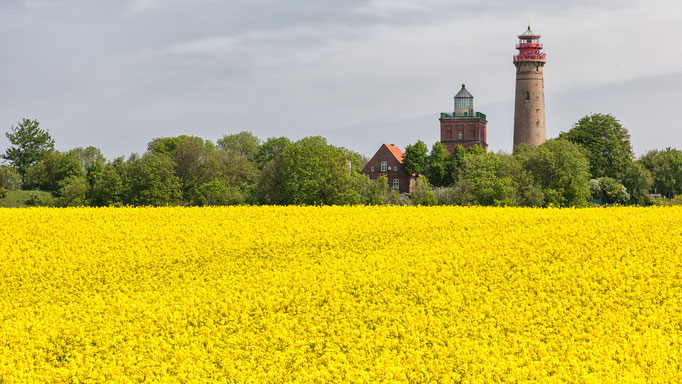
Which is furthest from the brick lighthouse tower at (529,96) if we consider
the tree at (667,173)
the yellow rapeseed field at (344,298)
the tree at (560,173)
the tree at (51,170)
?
the yellow rapeseed field at (344,298)

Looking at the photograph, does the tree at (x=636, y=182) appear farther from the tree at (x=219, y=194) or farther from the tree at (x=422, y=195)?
the tree at (x=219, y=194)

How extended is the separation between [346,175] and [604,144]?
174ft

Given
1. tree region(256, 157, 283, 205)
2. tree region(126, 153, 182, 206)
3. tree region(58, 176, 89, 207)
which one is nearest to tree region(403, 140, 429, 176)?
tree region(256, 157, 283, 205)

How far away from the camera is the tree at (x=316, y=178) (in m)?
67.9

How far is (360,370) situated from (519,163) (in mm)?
64228

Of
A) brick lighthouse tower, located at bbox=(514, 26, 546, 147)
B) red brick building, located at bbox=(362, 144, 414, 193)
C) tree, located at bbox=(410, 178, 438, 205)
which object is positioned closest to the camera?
tree, located at bbox=(410, 178, 438, 205)

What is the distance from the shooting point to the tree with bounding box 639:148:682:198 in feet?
385

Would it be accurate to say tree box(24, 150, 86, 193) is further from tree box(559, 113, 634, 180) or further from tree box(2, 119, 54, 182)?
tree box(559, 113, 634, 180)

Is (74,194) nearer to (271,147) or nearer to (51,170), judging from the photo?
(51,170)

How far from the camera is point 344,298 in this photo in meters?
23.8

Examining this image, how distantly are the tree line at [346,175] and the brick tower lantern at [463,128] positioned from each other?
467 inches

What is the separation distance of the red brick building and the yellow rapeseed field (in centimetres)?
8956

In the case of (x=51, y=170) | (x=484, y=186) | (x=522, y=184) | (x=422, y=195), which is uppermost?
(x=51, y=170)

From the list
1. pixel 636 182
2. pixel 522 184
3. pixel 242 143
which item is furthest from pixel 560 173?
pixel 242 143
